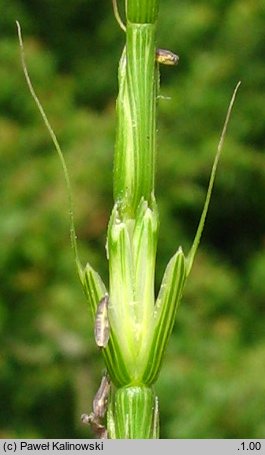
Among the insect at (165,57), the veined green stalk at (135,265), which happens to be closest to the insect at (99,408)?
the veined green stalk at (135,265)

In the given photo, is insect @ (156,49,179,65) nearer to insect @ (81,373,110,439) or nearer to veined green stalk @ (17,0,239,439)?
veined green stalk @ (17,0,239,439)

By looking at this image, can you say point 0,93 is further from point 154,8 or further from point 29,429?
point 154,8

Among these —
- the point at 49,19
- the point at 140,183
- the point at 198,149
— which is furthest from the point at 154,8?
the point at 49,19

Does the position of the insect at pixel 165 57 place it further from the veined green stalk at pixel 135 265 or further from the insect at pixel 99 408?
the insect at pixel 99 408

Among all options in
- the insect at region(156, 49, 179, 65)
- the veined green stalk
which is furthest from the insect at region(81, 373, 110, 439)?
the insect at region(156, 49, 179, 65)

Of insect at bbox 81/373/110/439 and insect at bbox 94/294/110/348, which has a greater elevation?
insect at bbox 94/294/110/348

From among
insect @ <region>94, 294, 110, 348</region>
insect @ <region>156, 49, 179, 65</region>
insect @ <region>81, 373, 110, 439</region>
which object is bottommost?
insect @ <region>81, 373, 110, 439</region>

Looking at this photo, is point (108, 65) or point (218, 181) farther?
point (108, 65)
